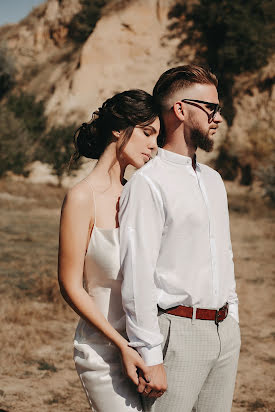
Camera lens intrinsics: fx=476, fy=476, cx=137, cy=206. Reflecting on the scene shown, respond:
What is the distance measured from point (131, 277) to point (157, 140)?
2.17ft

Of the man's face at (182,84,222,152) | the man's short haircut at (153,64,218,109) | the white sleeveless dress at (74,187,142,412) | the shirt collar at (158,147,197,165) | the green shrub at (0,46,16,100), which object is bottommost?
the green shrub at (0,46,16,100)

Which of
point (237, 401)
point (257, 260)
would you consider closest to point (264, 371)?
point (237, 401)

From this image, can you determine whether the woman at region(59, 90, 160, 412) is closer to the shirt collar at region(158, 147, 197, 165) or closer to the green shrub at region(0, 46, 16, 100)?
the shirt collar at region(158, 147, 197, 165)

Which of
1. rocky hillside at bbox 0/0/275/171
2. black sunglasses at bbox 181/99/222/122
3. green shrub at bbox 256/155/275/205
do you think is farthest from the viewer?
rocky hillside at bbox 0/0/275/171

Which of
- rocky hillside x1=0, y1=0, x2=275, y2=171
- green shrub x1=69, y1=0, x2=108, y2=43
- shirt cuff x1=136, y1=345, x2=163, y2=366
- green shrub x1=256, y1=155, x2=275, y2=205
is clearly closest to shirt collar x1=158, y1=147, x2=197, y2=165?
shirt cuff x1=136, y1=345, x2=163, y2=366

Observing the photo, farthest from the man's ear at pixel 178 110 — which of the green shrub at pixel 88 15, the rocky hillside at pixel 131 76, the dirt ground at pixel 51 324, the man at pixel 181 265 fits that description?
the green shrub at pixel 88 15

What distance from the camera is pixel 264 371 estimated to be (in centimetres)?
445

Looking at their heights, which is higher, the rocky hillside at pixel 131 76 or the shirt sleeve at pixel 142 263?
the shirt sleeve at pixel 142 263

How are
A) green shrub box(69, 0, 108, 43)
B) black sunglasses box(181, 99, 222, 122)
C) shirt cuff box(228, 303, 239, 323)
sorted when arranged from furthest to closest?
green shrub box(69, 0, 108, 43) < shirt cuff box(228, 303, 239, 323) < black sunglasses box(181, 99, 222, 122)

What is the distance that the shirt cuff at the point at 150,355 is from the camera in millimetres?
1647

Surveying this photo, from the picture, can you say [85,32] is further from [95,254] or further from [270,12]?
[95,254]

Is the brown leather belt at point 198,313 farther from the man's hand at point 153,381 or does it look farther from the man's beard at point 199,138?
the man's beard at point 199,138

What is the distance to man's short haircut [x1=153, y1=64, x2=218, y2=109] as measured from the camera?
1878 mm

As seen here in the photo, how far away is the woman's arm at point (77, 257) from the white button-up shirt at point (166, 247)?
117 millimetres
